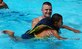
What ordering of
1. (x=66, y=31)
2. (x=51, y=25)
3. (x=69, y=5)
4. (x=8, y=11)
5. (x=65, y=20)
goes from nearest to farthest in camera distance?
(x=51, y=25), (x=66, y=31), (x=65, y=20), (x=8, y=11), (x=69, y=5)

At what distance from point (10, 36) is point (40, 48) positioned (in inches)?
30.6

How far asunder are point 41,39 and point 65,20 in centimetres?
221

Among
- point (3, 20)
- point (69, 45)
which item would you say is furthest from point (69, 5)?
point (69, 45)

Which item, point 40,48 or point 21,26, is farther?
point 21,26

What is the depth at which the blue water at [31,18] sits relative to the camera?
564 centimetres

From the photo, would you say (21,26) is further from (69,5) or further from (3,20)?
(69,5)

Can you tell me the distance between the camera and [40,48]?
551 cm

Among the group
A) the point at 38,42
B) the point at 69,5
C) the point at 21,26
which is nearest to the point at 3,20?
the point at 21,26

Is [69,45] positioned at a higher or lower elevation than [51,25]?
lower

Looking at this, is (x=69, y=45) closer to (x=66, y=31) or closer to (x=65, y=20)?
(x=66, y=31)

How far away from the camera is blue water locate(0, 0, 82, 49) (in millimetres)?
5637

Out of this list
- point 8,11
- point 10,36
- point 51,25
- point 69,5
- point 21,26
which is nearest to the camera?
point 51,25

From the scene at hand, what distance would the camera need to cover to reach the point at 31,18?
7820 mm

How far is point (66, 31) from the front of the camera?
651 centimetres
